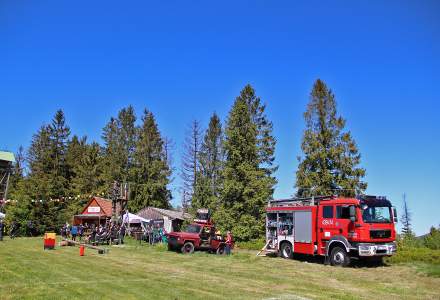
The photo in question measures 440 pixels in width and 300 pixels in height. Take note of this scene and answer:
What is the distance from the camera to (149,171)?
5456 cm

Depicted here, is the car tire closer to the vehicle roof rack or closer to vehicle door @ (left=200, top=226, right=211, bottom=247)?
vehicle door @ (left=200, top=226, right=211, bottom=247)

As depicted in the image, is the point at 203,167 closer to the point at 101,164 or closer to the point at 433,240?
the point at 101,164

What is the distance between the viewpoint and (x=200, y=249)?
26.4m

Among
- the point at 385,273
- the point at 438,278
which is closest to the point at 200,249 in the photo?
the point at 385,273

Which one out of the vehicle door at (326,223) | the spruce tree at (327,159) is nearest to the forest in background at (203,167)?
the spruce tree at (327,159)

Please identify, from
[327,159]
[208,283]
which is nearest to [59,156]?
[327,159]

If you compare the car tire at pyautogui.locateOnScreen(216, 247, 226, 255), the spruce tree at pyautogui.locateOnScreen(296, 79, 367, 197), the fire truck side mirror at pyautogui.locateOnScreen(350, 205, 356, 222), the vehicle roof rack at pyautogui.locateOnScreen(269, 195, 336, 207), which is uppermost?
the spruce tree at pyautogui.locateOnScreen(296, 79, 367, 197)

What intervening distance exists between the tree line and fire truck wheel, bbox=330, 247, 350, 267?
42.1 ft

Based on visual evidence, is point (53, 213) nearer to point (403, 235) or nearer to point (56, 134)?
point (56, 134)

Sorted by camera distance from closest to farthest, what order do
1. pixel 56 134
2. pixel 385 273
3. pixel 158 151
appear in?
pixel 385 273, pixel 158 151, pixel 56 134

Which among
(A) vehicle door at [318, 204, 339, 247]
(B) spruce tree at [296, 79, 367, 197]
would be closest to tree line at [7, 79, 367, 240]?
(B) spruce tree at [296, 79, 367, 197]

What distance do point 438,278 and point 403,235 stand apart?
1247cm

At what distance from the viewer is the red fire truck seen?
60.1 ft

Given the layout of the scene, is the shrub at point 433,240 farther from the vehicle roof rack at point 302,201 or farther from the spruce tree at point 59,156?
the spruce tree at point 59,156
